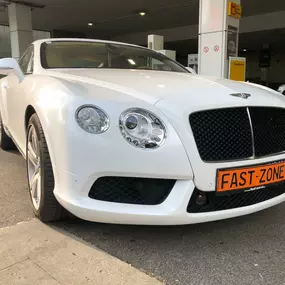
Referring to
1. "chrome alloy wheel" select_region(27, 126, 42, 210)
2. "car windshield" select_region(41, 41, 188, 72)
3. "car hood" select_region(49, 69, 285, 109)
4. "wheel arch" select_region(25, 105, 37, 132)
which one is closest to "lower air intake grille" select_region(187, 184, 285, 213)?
"car hood" select_region(49, 69, 285, 109)

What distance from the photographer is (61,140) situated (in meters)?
1.83

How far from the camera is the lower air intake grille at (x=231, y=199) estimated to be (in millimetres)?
1838

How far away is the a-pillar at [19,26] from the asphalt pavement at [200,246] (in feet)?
37.1

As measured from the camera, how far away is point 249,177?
6.17ft

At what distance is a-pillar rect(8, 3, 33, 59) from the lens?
40.3ft

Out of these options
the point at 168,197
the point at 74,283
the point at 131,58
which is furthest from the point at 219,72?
the point at 74,283

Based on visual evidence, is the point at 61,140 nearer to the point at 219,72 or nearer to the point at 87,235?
the point at 87,235

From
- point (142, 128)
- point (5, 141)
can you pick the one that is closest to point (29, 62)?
point (5, 141)

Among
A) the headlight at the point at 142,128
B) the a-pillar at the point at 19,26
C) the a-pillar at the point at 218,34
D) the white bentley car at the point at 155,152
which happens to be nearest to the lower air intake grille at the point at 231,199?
the white bentley car at the point at 155,152

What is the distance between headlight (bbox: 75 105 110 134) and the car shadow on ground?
0.69 metres

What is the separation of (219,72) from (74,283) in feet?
18.4

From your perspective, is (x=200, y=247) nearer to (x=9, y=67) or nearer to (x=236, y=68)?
(x=9, y=67)

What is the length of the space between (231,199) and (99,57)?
1876 millimetres

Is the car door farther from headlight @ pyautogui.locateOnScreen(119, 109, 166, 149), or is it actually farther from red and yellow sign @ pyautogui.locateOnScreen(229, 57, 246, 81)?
red and yellow sign @ pyautogui.locateOnScreen(229, 57, 246, 81)
